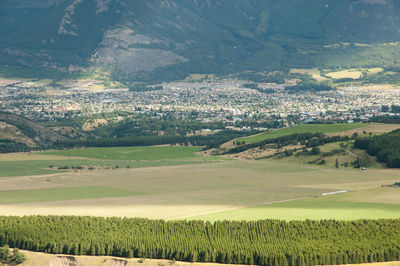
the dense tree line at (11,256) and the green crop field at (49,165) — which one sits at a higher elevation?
the green crop field at (49,165)

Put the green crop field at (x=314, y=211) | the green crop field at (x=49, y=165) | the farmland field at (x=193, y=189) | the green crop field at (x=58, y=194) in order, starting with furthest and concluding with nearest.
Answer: the green crop field at (x=49, y=165), the green crop field at (x=58, y=194), the farmland field at (x=193, y=189), the green crop field at (x=314, y=211)

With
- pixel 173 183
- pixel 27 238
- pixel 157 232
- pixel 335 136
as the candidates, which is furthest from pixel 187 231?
pixel 335 136

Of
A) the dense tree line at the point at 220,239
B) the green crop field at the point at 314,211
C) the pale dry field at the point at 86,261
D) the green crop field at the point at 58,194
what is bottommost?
the pale dry field at the point at 86,261

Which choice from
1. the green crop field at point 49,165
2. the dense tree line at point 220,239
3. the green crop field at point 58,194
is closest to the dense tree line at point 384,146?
the green crop field at point 49,165

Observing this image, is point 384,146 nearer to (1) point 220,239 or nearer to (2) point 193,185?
(2) point 193,185

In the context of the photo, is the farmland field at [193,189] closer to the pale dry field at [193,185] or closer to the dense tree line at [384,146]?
the pale dry field at [193,185]
